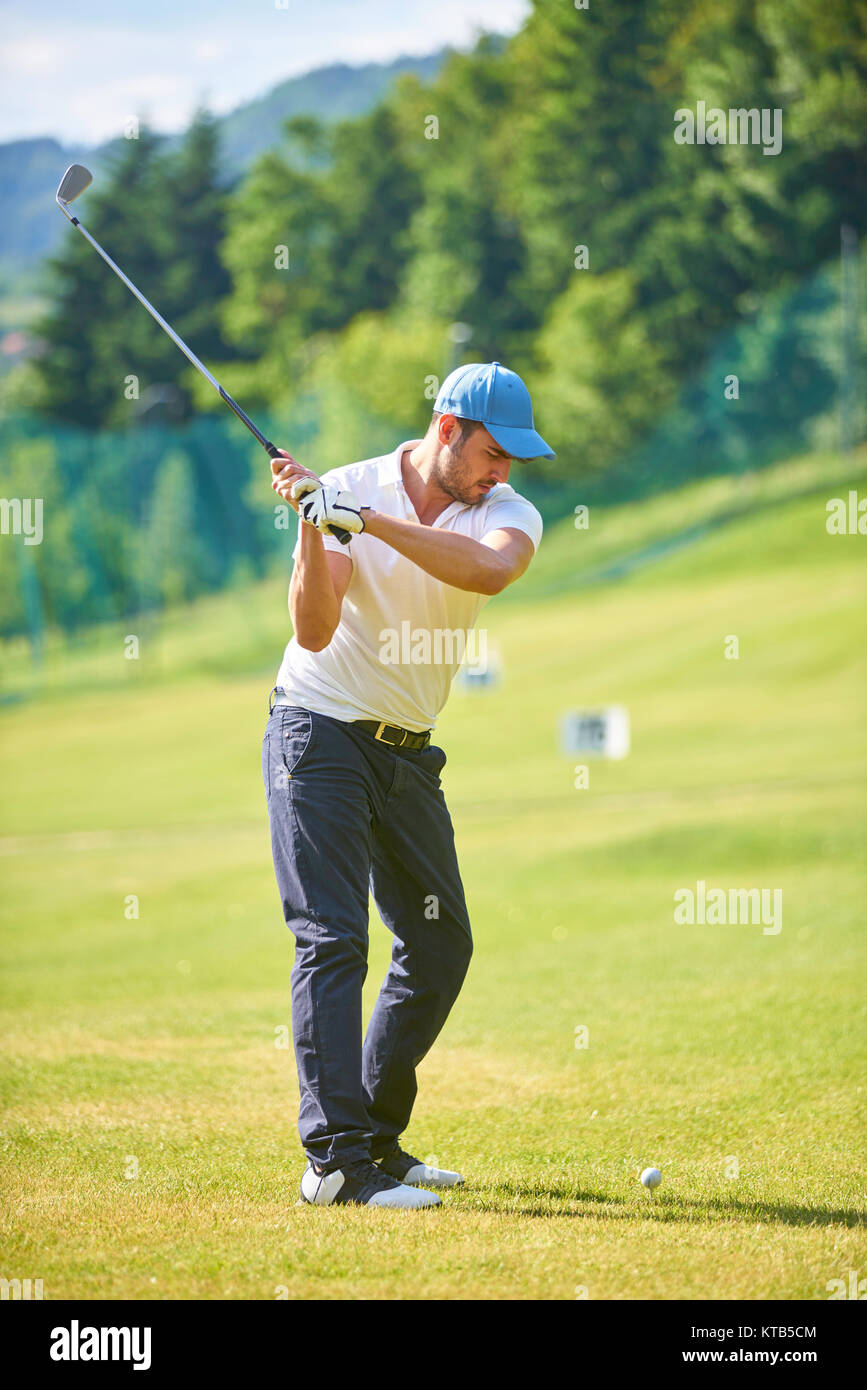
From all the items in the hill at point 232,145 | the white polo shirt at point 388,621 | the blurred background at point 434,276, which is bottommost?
the white polo shirt at point 388,621

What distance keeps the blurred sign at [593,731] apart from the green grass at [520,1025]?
3.79ft

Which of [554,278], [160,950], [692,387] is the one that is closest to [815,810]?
[160,950]

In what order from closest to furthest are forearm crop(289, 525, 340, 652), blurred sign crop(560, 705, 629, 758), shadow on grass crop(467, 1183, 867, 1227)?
shadow on grass crop(467, 1183, 867, 1227) < forearm crop(289, 525, 340, 652) < blurred sign crop(560, 705, 629, 758)

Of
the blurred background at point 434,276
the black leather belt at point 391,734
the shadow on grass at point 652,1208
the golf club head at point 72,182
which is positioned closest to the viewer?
the shadow on grass at point 652,1208

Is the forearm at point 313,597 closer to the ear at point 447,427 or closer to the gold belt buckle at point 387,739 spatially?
the gold belt buckle at point 387,739

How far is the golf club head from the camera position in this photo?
5805 mm

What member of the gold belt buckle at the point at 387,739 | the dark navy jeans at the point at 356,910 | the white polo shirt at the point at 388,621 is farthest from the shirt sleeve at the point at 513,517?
the dark navy jeans at the point at 356,910

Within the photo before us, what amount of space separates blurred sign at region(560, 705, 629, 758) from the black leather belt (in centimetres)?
Result: 1047

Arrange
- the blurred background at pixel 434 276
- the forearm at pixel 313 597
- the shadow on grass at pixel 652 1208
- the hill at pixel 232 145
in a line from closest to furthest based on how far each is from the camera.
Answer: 1. the shadow on grass at pixel 652 1208
2. the forearm at pixel 313 597
3. the blurred background at pixel 434 276
4. the hill at pixel 232 145

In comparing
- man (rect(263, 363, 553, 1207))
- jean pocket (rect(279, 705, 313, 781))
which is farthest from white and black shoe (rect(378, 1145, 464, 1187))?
jean pocket (rect(279, 705, 313, 781))

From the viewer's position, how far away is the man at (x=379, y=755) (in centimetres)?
452

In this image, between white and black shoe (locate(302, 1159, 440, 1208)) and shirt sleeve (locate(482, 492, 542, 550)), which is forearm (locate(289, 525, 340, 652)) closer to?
shirt sleeve (locate(482, 492, 542, 550))

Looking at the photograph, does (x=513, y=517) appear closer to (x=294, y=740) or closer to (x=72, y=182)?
(x=294, y=740)

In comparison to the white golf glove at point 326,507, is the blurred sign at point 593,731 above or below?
below
